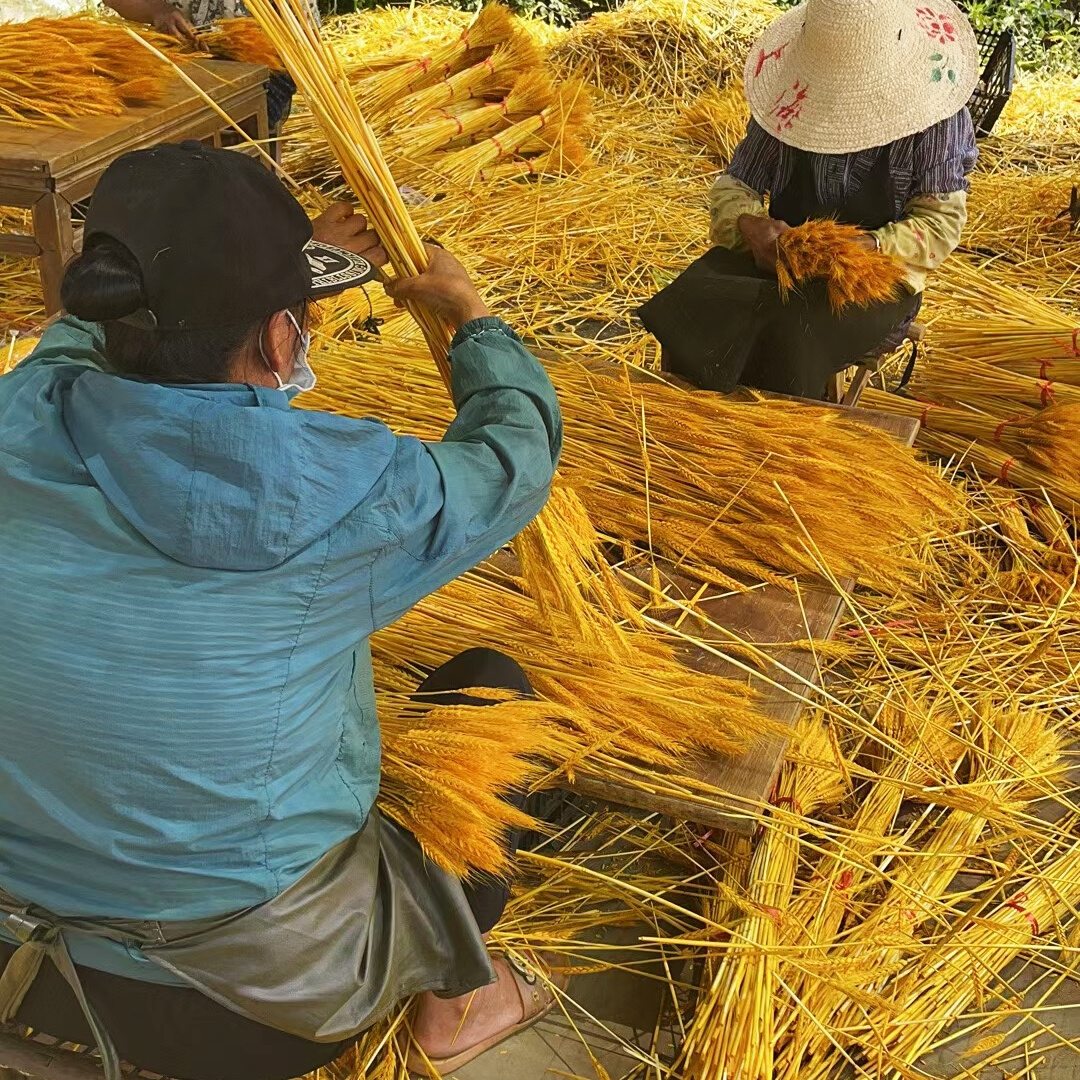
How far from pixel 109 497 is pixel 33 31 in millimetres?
2976

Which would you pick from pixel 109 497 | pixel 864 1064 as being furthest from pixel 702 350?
pixel 109 497

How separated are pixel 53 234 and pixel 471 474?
2.32 metres

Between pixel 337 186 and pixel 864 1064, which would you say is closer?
pixel 864 1064

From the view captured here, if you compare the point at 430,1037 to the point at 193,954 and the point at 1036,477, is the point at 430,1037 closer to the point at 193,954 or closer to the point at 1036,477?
the point at 193,954

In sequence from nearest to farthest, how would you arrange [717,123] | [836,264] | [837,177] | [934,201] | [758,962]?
[758,962], [836,264], [934,201], [837,177], [717,123]

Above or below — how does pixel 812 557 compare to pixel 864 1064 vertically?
above

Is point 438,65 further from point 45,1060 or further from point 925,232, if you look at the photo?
point 45,1060

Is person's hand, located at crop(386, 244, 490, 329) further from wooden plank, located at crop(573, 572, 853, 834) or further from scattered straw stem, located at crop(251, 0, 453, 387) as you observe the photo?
wooden plank, located at crop(573, 572, 853, 834)

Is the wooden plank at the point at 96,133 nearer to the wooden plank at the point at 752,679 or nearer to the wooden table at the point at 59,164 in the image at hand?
the wooden table at the point at 59,164

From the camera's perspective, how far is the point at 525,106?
16.4 ft

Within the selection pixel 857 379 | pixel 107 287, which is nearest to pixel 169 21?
pixel 857 379

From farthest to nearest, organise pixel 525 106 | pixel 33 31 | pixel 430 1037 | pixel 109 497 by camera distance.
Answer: pixel 525 106, pixel 33 31, pixel 430 1037, pixel 109 497

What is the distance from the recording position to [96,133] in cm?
318

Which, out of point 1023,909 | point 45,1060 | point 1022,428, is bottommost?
point 1023,909
